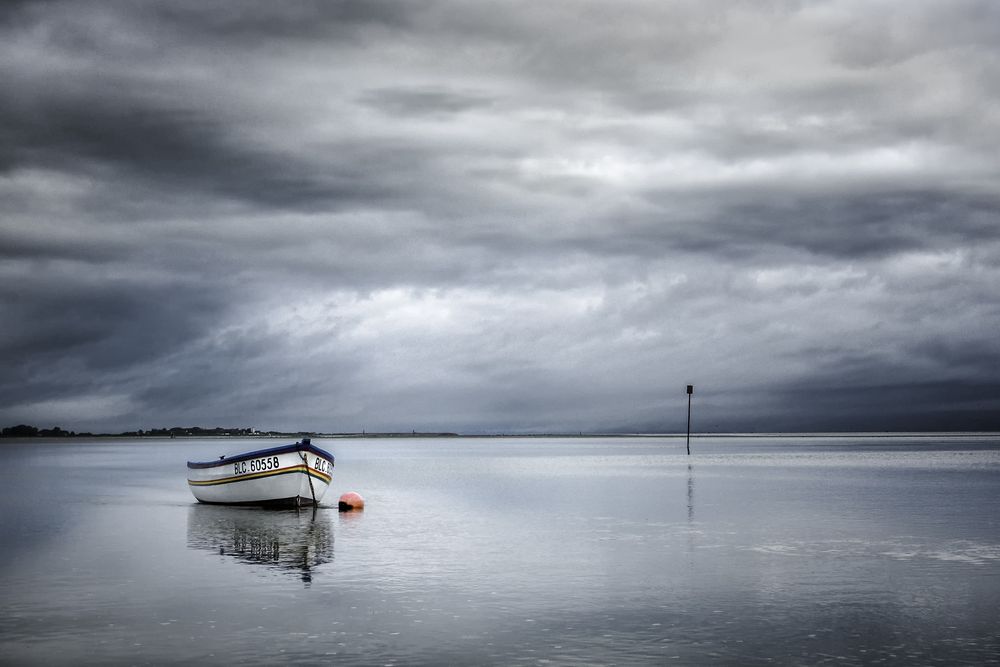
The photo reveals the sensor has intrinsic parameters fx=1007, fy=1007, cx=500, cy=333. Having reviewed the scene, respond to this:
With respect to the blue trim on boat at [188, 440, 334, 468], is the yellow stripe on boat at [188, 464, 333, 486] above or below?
below

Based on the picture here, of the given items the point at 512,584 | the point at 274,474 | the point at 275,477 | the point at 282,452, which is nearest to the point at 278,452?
the point at 282,452

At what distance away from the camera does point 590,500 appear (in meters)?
54.2

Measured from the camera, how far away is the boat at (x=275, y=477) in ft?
160

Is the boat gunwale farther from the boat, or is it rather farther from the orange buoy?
the orange buoy

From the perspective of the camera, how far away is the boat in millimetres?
48719

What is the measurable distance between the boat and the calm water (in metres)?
1.32

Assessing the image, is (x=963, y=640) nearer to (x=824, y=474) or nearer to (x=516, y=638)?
(x=516, y=638)

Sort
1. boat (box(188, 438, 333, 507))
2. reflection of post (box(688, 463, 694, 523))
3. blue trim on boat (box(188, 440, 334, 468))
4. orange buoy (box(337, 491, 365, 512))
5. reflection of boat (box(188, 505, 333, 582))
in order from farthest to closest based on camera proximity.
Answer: boat (box(188, 438, 333, 507)) → blue trim on boat (box(188, 440, 334, 468)) → orange buoy (box(337, 491, 365, 512)) → reflection of post (box(688, 463, 694, 523)) → reflection of boat (box(188, 505, 333, 582))

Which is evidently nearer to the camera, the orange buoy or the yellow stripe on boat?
the orange buoy

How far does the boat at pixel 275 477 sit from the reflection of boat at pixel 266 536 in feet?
2.66

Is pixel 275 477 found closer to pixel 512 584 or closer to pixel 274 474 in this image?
pixel 274 474

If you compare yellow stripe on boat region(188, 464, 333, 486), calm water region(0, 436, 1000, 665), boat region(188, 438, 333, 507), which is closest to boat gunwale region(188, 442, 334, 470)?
boat region(188, 438, 333, 507)

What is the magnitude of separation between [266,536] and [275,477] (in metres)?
12.7

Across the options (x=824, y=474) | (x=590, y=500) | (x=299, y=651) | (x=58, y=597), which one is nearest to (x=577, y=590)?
(x=299, y=651)
